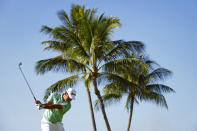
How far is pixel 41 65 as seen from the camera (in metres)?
18.6

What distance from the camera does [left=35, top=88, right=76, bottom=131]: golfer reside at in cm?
698

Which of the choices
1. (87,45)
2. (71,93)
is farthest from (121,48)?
(71,93)

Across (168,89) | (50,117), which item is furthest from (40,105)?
(168,89)

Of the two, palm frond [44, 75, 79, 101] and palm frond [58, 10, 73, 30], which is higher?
palm frond [58, 10, 73, 30]

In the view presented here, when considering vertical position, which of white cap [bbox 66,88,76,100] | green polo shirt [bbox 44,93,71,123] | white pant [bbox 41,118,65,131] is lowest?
white pant [bbox 41,118,65,131]

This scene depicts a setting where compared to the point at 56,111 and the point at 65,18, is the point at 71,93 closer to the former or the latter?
the point at 56,111

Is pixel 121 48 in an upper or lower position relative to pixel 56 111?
upper

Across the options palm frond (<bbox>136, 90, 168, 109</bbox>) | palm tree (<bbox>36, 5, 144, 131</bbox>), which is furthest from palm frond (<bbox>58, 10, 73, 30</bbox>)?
palm frond (<bbox>136, 90, 168, 109</bbox>)

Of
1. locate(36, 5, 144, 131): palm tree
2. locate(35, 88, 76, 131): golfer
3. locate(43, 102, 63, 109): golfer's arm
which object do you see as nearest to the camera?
locate(43, 102, 63, 109): golfer's arm

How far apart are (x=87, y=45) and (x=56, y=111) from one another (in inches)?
428

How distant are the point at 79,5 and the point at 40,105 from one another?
12344 mm

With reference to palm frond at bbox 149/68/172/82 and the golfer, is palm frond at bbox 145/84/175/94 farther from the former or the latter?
the golfer

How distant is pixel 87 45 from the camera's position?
1773 centimetres

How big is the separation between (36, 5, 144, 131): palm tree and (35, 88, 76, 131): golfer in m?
10.2
